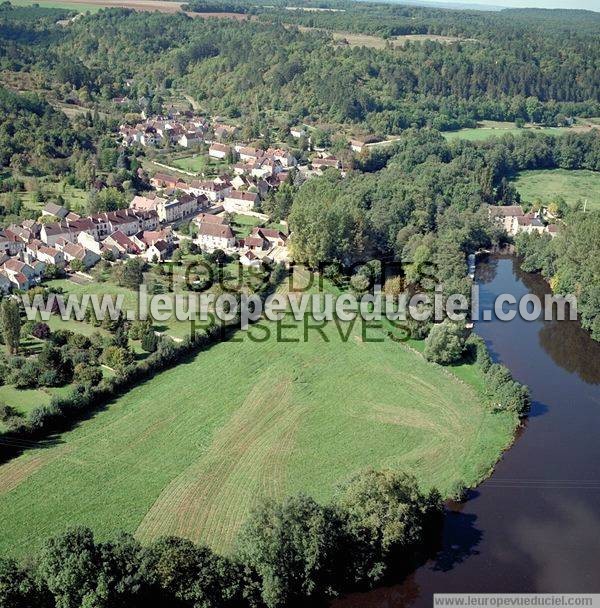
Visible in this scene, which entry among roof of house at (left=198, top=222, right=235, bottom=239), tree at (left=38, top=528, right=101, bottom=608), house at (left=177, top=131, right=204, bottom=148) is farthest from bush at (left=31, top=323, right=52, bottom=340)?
house at (left=177, top=131, right=204, bottom=148)

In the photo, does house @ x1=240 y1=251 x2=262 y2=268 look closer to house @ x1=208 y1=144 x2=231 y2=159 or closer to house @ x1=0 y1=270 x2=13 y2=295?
house @ x1=0 y1=270 x2=13 y2=295

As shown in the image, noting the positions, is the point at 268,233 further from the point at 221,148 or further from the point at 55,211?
the point at 221,148

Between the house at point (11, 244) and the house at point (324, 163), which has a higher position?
the house at point (324, 163)

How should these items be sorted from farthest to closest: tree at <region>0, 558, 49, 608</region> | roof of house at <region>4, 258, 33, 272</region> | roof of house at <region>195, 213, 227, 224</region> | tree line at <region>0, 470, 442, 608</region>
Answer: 1. roof of house at <region>195, 213, 227, 224</region>
2. roof of house at <region>4, 258, 33, 272</region>
3. tree line at <region>0, 470, 442, 608</region>
4. tree at <region>0, 558, 49, 608</region>

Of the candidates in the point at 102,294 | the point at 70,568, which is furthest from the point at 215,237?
the point at 70,568

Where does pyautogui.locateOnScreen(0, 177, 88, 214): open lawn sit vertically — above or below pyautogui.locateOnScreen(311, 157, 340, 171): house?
below

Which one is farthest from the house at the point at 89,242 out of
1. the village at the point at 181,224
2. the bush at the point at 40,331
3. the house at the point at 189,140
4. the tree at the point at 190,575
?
the house at the point at 189,140

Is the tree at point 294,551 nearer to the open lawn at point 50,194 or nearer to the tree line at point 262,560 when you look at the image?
the tree line at point 262,560
